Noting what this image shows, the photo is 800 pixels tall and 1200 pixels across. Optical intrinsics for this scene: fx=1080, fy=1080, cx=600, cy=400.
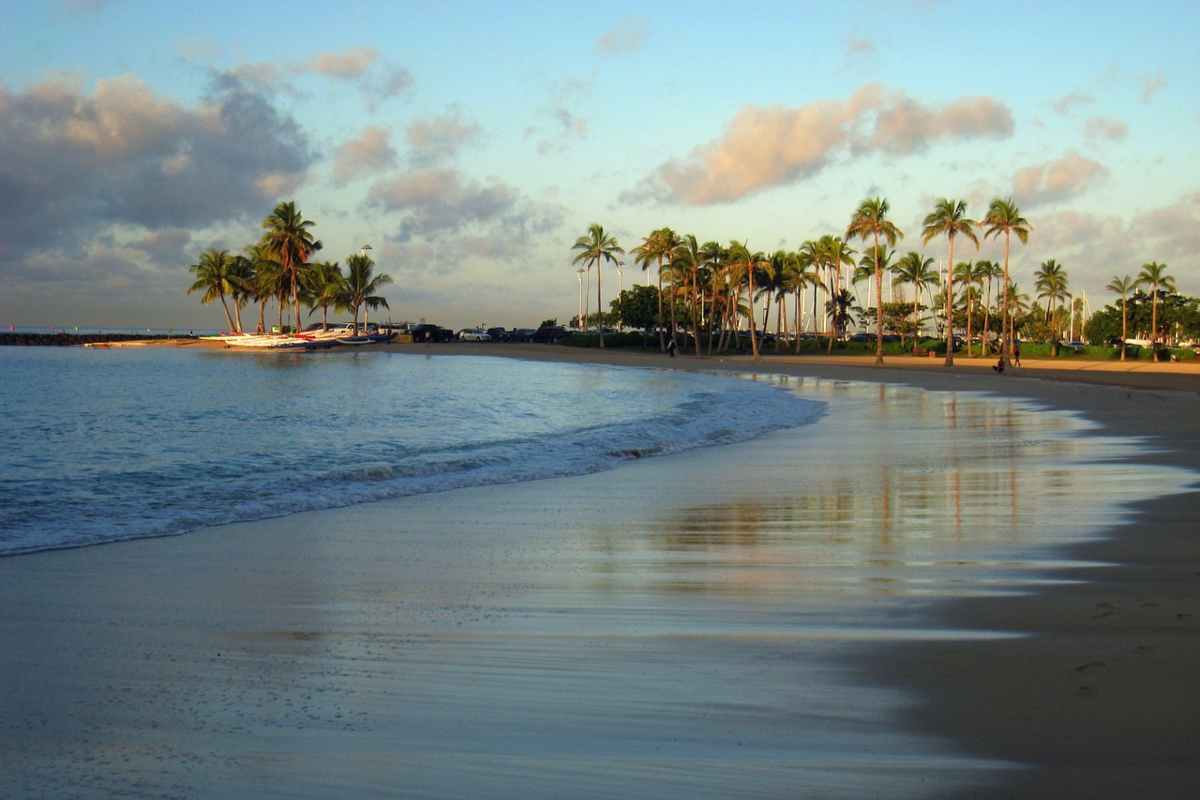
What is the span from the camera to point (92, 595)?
6.85 meters

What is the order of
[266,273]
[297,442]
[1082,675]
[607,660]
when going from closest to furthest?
[1082,675] < [607,660] < [297,442] < [266,273]

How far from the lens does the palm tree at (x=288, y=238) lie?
110 metres

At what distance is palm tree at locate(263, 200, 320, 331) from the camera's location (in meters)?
110

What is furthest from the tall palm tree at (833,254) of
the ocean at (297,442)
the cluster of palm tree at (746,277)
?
the ocean at (297,442)

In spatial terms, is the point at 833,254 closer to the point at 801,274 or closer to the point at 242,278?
the point at 801,274

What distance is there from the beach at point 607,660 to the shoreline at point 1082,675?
0.02 metres

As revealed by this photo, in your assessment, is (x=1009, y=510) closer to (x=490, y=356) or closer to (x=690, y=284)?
(x=490, y=356)

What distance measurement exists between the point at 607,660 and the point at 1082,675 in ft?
6.94

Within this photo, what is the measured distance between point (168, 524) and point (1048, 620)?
788 centimetres

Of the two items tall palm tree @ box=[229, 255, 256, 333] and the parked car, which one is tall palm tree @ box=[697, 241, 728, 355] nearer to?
the parked car

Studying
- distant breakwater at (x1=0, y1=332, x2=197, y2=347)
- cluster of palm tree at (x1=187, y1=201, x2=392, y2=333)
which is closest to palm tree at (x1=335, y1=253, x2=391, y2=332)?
cluster of palm tree at (x1=187, y1=201, x2=392, y2=333)

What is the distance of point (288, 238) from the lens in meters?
110

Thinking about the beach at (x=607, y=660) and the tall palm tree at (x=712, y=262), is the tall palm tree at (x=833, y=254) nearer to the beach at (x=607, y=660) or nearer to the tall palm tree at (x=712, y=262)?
the tall palm tree at (x=712, y=262)

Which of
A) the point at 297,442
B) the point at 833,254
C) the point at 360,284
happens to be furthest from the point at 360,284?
the point at 297,442
